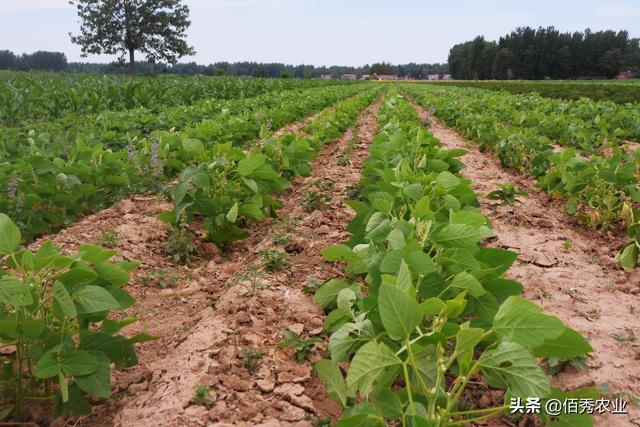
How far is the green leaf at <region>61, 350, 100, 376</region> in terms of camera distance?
1.71 metres

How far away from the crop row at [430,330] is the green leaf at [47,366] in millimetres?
871

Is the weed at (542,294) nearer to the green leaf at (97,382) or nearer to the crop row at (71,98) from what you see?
the green leaf at (97,382)

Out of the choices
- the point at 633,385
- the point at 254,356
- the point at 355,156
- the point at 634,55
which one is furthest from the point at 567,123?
the point at 634,55

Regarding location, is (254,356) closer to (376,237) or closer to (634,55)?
(376,237)

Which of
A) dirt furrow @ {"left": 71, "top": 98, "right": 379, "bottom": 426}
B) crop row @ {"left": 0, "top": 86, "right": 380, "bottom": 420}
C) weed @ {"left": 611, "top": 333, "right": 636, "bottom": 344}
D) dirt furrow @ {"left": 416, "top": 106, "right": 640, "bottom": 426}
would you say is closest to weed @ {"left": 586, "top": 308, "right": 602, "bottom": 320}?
dirt furrow @ {"left": 416, "top": 106, "right": 640, "bottom": 426}

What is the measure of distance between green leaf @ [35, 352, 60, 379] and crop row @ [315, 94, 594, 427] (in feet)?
2.86

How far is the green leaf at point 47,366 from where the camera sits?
1.63m

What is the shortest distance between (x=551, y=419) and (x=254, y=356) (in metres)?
1.20

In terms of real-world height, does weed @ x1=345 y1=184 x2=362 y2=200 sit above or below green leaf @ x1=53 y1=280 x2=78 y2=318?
below

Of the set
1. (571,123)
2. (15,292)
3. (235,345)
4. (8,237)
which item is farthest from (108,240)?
(571,123)

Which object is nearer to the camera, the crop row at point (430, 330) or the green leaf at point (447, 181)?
the crop row at point (430, 330)

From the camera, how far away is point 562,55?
7931cm

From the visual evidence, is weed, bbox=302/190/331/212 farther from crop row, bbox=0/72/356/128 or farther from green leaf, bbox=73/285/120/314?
crop row, bbox=0/72/356/128

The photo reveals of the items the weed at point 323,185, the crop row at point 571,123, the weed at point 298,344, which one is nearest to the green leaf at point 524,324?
the weed at point 298,344
